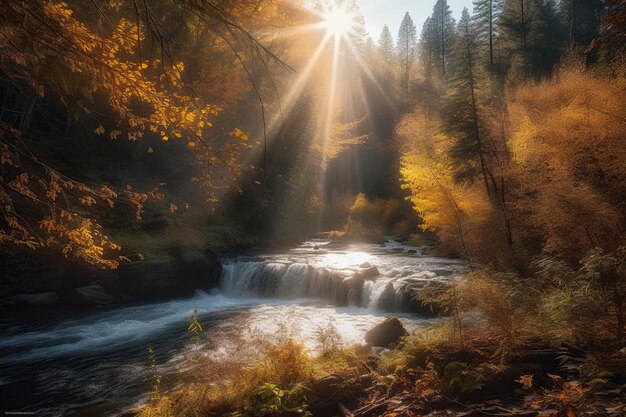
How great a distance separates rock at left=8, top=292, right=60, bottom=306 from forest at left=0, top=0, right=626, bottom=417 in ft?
0.16

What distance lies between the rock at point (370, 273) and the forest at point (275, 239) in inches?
4.0

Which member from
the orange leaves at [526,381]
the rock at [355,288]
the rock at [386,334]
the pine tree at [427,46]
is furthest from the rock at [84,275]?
the pine tree at [427,46]

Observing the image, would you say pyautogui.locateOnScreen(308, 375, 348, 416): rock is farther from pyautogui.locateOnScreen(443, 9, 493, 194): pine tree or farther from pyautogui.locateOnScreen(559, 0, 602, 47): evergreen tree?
pyautogui.locateOnScreen(559, 0, 602, 47): evergreen tree

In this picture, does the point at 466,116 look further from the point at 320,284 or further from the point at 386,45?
the point at 386,45

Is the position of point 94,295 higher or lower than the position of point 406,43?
lower

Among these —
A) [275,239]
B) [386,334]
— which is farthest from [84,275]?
[275,239]

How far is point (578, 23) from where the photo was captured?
4356cm

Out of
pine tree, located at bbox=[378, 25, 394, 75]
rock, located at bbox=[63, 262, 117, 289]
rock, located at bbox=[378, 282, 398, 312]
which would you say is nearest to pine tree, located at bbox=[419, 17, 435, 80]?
pine tree, located at bbox=[378, 25, 394, 75]

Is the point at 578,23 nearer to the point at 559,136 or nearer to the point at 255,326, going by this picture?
the point at 559,136

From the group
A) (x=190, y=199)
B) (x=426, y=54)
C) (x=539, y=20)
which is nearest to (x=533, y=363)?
(x=190, y=199)

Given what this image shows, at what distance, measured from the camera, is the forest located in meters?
3.73

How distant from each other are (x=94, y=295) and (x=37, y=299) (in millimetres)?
1792

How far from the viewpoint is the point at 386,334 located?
9.40 m

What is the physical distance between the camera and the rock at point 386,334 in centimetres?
922
